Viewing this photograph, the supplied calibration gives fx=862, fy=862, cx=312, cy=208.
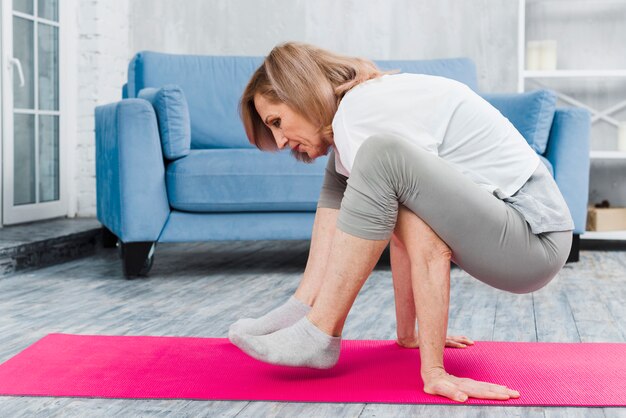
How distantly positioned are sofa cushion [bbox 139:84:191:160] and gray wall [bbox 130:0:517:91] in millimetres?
1566

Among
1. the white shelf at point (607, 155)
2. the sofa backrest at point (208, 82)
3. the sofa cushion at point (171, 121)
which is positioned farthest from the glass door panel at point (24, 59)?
the white shelf at point (607, 155)

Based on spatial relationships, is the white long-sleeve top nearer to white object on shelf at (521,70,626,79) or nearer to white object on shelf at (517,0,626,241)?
white object on shelf at (517,0,626,241)

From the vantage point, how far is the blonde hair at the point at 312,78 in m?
1.59

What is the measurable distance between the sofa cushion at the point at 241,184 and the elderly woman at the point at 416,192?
152 cm

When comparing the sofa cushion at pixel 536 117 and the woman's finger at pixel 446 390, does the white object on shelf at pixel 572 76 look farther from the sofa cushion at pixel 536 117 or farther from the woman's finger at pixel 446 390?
the woman's finger at pixel 446 390

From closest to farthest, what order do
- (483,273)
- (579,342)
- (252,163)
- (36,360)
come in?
(483,273), (36,360), (579,342), (252,163)

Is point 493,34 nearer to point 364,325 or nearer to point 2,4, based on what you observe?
point 2,4

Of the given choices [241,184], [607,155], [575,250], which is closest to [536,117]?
[575,250]

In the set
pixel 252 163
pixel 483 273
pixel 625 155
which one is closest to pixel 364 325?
pixel 483 273

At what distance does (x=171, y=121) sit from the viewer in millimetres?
3256

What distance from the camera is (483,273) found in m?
1.59

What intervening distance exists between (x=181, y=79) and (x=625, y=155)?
215 centimetres

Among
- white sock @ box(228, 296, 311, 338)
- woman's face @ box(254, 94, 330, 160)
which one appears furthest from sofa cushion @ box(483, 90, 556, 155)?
woman's face @ box(254, 94, 330, 160)

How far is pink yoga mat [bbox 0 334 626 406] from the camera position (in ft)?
5.09
